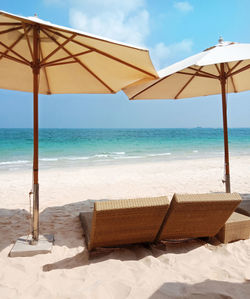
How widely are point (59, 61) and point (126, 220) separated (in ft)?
7.08

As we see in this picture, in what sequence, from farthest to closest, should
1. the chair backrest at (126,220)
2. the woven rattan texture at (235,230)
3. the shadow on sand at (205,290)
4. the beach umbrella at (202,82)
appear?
the beach umbrella at (202,82)
the woven rattan texture at (235,230)
the chair backrest at (126,220)
the shadow on sand at (205,290)

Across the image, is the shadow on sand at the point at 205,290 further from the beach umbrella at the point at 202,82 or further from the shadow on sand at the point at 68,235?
the beach umbrella at the point at 202,82

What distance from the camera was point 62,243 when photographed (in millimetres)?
3043

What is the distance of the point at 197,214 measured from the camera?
2.49m

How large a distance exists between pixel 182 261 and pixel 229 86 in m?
3.94

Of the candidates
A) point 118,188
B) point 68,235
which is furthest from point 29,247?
point 118,188

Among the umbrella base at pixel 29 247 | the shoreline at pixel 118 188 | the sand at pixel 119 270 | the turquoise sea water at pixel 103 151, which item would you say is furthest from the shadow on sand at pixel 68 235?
the turquoise sea water at pixel 103 151

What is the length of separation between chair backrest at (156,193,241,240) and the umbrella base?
1313 mm

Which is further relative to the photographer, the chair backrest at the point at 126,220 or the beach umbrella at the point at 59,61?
the beach umbrella at the point at 59,61

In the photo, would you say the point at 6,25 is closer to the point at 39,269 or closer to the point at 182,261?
the point at 39,269

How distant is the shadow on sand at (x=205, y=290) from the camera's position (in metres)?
1.89

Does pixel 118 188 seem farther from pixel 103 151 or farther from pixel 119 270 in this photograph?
pixel 103 151

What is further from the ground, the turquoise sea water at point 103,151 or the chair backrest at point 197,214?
the chair backrest at point 197,214

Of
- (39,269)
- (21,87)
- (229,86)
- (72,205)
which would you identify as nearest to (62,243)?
(39,269)
